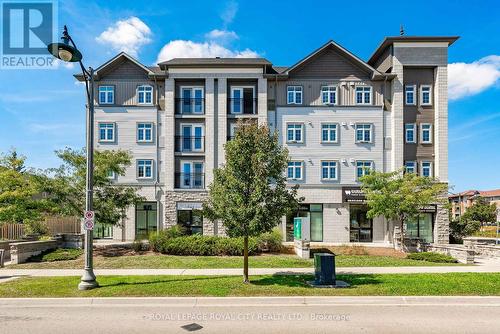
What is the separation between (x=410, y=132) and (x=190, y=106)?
1763cm

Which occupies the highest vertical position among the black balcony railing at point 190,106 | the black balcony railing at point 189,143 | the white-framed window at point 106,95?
the white-framed window at point 106,95

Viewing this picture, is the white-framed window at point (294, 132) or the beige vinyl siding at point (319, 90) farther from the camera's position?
the beige vinyl siding at point (319, 90)

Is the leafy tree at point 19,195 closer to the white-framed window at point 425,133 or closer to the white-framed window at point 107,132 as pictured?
the white-framed window at point 107,132

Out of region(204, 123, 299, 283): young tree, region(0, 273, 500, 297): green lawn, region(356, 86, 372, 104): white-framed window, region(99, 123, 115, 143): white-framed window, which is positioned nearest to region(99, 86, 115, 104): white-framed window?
region(99, 123, 115, 143): white-framed window

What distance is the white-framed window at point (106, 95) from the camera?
1067 inches

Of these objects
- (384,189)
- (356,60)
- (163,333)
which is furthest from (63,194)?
(356,60)

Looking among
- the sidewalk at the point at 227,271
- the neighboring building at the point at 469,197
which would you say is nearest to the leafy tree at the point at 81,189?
the sidewalk at the point at 227,271

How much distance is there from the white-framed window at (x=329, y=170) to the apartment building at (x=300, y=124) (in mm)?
79

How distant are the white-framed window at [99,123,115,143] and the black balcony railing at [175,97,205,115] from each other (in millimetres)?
5343

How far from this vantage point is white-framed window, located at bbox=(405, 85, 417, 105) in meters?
26.8

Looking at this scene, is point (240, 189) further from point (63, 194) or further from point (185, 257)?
point (63, 194)

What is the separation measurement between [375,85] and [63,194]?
23.4 meters

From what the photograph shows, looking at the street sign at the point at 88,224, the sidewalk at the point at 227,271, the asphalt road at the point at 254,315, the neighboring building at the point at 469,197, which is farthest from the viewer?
the neighboring building at the point at 469,197

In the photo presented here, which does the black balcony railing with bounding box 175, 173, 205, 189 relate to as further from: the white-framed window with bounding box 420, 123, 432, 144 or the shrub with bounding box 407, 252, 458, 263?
the white-framed window with bounding box 420, 123, 432, 144
